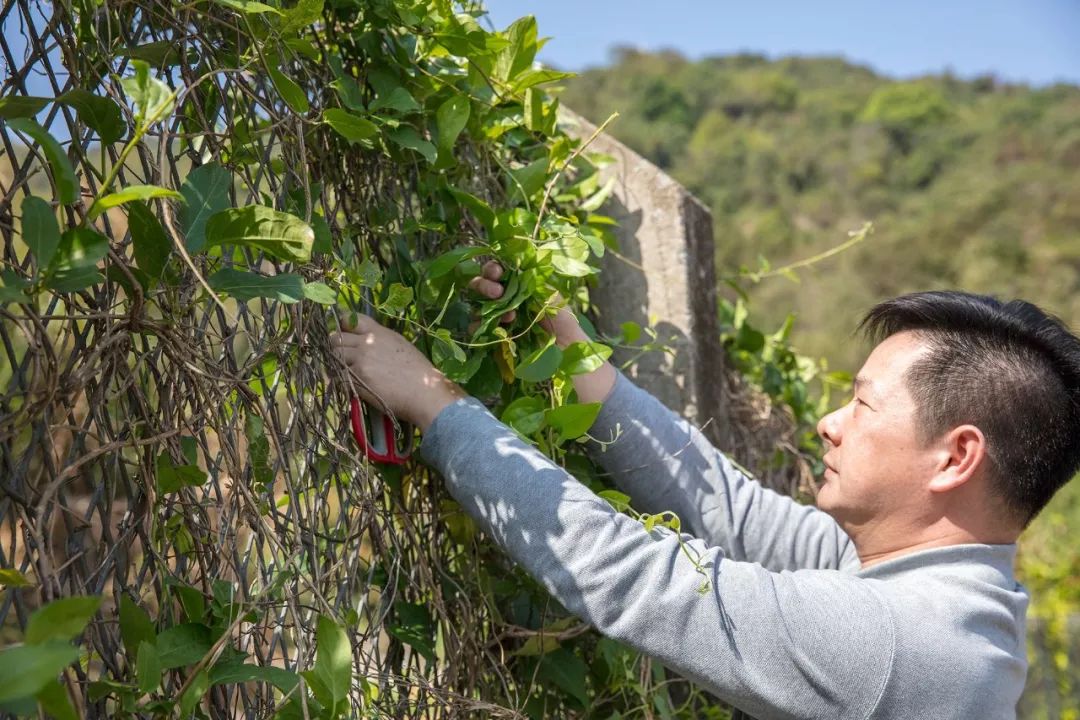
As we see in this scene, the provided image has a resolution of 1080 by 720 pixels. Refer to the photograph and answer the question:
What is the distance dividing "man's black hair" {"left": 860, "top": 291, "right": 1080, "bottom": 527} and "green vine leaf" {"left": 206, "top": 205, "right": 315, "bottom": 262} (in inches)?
36.6

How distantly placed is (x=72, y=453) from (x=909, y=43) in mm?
42575

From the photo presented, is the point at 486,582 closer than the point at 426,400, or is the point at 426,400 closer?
the point at 426,400

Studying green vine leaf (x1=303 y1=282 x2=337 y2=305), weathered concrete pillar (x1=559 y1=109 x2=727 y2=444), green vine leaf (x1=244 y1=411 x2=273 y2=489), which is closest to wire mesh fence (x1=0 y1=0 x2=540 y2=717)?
green vine leaf (x1=244 y1=411 x2=273 y2=489)

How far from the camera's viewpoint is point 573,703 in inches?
58.6

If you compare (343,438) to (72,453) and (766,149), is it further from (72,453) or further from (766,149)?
(766,149)

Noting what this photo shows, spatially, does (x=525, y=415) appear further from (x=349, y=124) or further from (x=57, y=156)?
(x=57, y=156)

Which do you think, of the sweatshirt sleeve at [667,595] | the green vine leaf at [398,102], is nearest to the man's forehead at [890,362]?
the sweatshirt sleeve at [667,595]

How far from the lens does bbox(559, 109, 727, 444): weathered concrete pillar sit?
190 cm

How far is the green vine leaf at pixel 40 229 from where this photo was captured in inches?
30.2

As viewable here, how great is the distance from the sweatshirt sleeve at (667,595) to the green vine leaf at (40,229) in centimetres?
57

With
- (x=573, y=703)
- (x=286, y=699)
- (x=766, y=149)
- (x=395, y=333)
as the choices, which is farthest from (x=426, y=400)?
(x=766, y=149)

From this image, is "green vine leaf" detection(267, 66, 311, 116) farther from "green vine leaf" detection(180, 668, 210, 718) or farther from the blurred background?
the blurred background

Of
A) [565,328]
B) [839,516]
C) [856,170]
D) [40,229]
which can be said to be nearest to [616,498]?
[565,328]

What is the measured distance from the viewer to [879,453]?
1.45m
